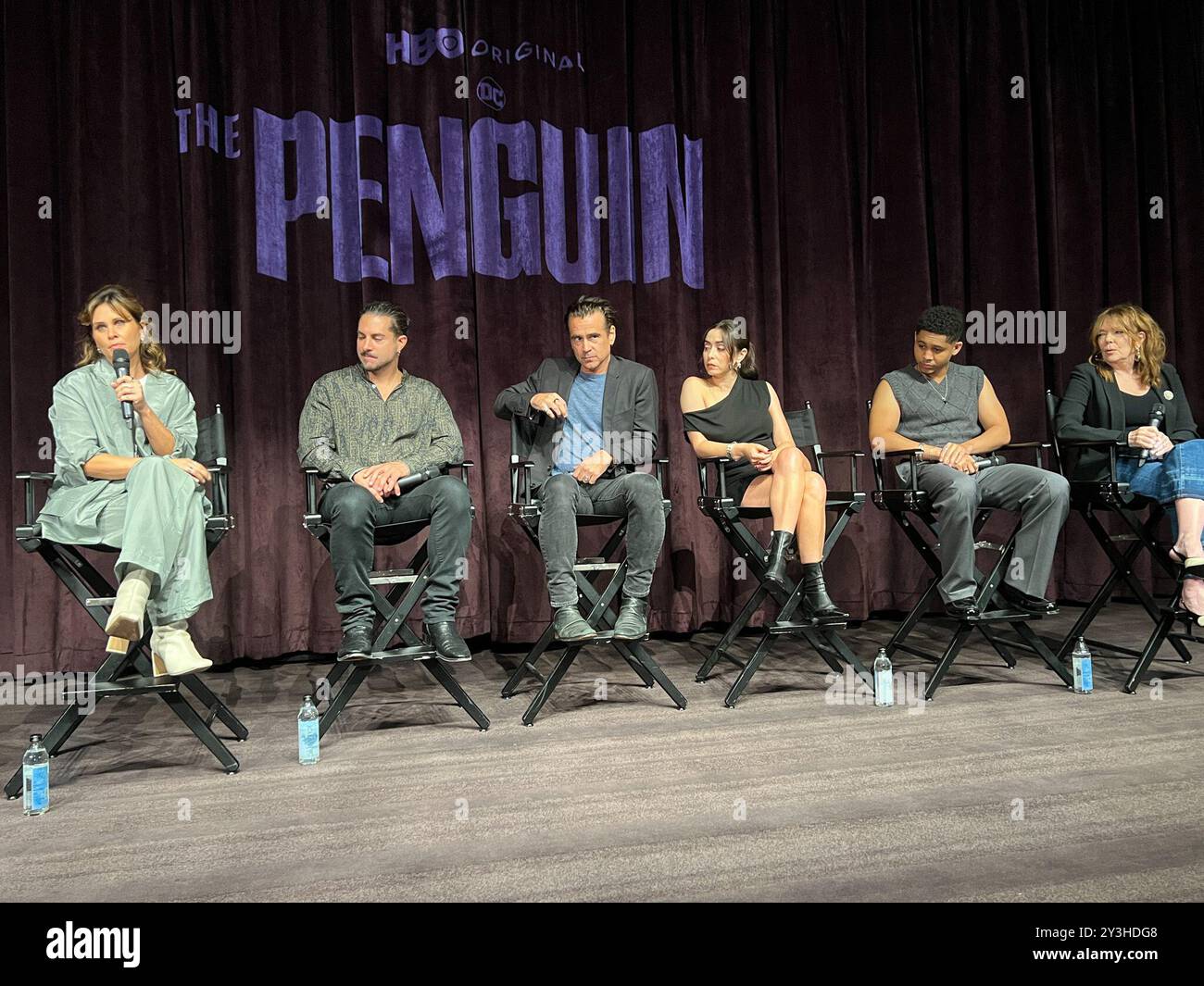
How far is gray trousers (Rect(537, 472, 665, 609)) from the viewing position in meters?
3.07

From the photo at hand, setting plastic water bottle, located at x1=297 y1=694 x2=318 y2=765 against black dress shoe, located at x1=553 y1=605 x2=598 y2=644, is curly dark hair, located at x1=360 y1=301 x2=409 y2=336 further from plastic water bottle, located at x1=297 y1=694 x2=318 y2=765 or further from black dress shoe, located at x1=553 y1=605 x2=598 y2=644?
plastic water bottle, located at x1=297 y1=694 x2=318 y2=765

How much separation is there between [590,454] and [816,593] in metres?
0.97

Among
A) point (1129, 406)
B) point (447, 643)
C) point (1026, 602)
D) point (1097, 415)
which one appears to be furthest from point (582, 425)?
point (1129, 406)

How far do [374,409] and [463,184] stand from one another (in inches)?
62.7

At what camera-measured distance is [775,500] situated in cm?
331

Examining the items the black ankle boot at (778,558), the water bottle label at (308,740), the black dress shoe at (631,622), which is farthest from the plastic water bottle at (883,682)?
the water bottle label at (308,740)

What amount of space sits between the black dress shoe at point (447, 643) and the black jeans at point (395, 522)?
1.0 inches

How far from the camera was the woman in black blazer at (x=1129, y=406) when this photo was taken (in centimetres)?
337

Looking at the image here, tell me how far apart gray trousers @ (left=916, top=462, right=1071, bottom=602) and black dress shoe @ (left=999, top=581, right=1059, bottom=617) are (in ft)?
0.10

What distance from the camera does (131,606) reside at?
2.45 m

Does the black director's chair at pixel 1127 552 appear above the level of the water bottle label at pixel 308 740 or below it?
above

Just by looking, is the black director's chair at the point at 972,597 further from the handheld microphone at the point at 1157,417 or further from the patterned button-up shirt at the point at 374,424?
the patterned button-up shirt at the point at 374,424
